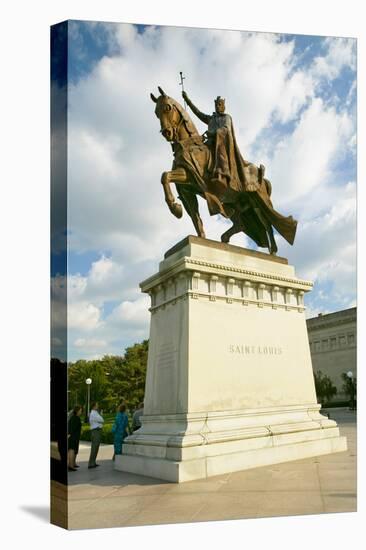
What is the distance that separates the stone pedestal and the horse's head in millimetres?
2272

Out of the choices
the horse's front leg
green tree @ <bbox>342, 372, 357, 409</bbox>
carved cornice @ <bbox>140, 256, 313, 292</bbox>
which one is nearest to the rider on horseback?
the horse's front leg

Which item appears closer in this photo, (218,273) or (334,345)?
(218,273)

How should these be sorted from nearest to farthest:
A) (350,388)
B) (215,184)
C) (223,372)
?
(223,372) → (215,184) → (350,388)

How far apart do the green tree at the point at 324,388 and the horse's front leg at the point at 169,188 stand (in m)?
6.34

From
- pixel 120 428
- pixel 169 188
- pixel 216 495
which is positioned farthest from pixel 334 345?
pixel 216 495

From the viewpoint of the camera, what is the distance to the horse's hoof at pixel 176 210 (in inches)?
484

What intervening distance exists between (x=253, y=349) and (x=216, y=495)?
409cm

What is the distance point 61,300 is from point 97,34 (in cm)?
417

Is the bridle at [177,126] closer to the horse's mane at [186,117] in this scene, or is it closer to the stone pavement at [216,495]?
the horse's mane at [186,117]

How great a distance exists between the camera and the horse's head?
476 inches

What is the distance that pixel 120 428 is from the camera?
13.6 meters

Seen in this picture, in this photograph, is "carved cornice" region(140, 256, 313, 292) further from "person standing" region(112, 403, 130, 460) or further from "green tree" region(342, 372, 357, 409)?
"person standing" region(112, 403, 130, 460)

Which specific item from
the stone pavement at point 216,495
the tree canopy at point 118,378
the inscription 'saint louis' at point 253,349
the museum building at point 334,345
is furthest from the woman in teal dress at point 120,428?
the museum building at point 334,345

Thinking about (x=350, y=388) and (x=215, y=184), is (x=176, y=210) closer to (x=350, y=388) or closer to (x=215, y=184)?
(x=215, y=184)
